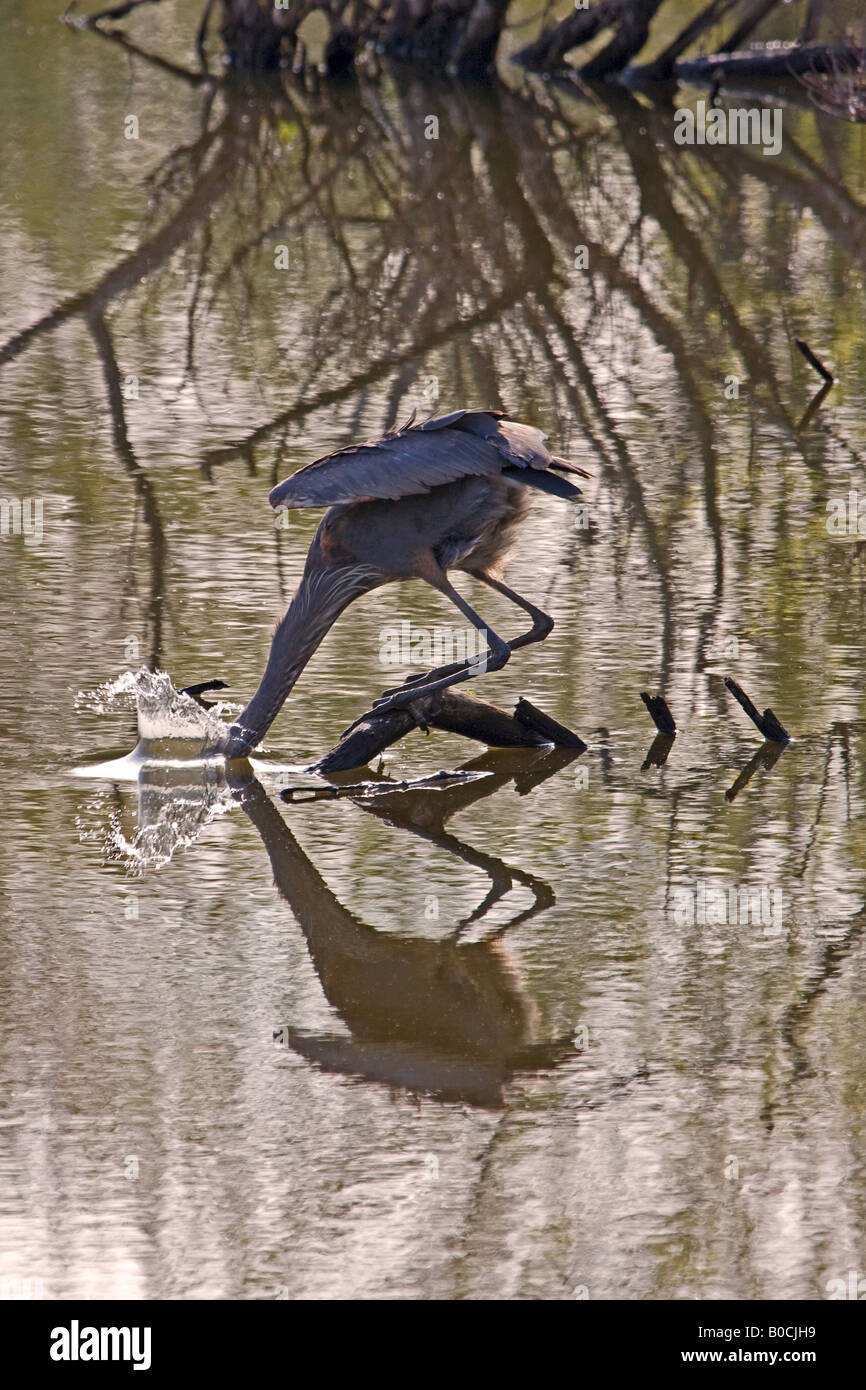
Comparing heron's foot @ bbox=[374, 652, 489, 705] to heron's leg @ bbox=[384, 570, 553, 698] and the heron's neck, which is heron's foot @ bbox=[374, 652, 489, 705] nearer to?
heron's leg @ bbox=[384, 570, 553, 698]

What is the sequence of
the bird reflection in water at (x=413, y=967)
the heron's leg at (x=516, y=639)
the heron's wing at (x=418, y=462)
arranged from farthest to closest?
the heron's leg at (x=516, y=639) < the heron's wing at (x=418, y=462) < the bird reflection in water at (x=413, y=967)

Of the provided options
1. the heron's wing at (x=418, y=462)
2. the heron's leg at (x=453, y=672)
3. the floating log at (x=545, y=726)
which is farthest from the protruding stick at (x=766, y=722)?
the heron's wing at (x=418, y=462)

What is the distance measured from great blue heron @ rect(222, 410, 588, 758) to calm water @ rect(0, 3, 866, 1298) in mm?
408

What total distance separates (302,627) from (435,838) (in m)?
0.97

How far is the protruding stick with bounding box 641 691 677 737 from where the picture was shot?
25.5 ft

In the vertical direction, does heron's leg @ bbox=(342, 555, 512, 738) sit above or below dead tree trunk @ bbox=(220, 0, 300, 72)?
below

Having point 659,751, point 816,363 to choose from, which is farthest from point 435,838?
point 816,363

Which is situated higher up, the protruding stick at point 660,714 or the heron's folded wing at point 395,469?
the heron's folded wing at point 395,469

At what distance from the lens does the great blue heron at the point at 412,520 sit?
707 centimetres

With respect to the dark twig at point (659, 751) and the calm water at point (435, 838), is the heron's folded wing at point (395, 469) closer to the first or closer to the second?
the calm water at point (435, 838)

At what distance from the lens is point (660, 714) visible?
7793 millimetres

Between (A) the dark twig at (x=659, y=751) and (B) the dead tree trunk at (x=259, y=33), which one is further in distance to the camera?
(B) the dead tree trunk at (x=259, y=33)

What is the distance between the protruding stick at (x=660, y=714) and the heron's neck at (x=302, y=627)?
1.16 meters

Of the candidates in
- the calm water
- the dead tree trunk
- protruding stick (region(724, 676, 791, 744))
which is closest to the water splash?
the calm water
